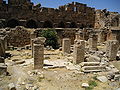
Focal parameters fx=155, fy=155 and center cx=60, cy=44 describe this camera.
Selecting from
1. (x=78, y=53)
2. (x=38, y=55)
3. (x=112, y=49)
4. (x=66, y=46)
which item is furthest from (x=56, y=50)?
(x=38, y=55)

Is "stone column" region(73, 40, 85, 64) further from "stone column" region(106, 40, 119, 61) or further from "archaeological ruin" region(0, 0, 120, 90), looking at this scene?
"stone column" region(106, 40, 119, 61)

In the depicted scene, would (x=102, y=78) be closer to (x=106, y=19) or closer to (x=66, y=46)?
(x=66, y=46)

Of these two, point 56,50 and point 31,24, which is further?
point 31,24

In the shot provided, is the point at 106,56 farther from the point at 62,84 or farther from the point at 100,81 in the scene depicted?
the point at 62,84

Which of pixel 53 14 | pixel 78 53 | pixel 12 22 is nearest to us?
pixel 78 53

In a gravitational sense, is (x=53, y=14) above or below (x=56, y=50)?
above

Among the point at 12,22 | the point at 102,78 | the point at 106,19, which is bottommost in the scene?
the point at 102,78

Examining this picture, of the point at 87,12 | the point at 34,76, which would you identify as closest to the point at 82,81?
the point at 34,76

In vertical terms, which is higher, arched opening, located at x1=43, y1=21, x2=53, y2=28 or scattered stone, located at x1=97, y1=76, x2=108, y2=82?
arched opening, located at x1=43, y1=21, x2=53, y2=28

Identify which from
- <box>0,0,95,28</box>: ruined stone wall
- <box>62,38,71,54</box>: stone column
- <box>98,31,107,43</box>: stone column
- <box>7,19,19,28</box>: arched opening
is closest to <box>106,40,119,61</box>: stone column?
<box>62,38,71,54</box>: stone column

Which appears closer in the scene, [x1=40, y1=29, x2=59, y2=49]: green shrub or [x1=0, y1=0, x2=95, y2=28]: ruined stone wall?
[x1=40, y1=29, x2=59, y2=49]: green shrub

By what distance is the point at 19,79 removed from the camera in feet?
24.5

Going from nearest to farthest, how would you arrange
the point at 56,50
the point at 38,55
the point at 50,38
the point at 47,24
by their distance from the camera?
the point at 38,55 → the point at 56,50 → the point at 50,38 → the point at 47,24

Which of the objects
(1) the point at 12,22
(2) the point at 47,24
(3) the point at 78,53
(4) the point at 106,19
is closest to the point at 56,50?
(3) the point at 78,53
